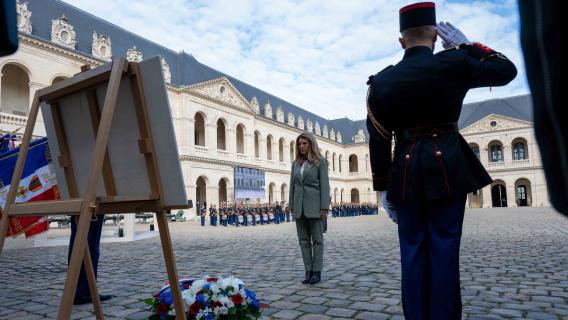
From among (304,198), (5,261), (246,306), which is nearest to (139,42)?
(5,261)

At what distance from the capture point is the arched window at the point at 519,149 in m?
51.6

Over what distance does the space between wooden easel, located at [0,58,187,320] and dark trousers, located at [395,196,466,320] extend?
1327mm

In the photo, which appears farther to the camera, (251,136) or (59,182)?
(251,136)

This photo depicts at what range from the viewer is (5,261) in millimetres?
7598

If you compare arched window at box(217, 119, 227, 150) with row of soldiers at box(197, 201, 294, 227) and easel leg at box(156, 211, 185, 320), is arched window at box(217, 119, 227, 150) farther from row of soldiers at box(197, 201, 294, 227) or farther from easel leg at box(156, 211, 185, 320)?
easel leg at box(156, 211, 185, 320)

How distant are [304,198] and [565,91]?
4.44 meters

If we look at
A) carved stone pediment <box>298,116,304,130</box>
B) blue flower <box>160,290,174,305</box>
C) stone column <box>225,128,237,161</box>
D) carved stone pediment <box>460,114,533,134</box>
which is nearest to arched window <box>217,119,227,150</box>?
stone column <box>225,128,237,161</box>

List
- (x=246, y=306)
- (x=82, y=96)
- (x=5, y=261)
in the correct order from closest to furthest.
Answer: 1. (x=82, y=96)
2. (x=246, y=306)
3. (x=5, y=261)

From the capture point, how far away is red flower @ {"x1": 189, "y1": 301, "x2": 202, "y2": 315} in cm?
266

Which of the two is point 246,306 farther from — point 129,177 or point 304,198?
point 304,198

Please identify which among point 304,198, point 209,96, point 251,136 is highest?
point 209,96

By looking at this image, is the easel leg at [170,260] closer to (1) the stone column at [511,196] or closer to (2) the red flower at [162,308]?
(2) the red flower at [162,308]

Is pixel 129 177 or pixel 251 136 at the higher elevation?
pixel 251 136

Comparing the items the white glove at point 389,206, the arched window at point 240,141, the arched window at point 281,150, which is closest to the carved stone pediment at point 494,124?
the arched window at point 281,150
